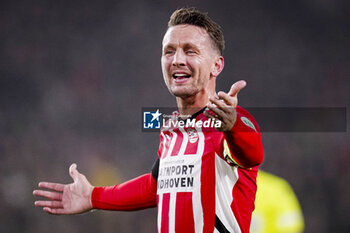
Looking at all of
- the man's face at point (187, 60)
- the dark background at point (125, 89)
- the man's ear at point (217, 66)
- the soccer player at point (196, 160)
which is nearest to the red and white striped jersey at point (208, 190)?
the soccer player at point (196, 160)

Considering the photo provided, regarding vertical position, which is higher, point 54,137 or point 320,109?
point 320,109

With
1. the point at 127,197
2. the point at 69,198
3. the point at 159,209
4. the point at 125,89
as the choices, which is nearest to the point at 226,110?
the point at 159,209

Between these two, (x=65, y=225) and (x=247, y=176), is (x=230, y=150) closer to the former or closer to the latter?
(x=247, y=176)

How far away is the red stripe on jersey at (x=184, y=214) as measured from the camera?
234 cm

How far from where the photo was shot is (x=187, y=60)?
2.55m

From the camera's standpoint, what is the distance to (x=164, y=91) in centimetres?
801

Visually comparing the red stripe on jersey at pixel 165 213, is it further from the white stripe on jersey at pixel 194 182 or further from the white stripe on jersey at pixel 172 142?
the white stripe on jersey at pixel 172 142

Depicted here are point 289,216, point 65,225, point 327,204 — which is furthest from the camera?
point 327,204

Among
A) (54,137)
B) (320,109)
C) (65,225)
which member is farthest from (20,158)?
(320,109)

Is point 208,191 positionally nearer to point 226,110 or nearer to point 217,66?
point 226,110

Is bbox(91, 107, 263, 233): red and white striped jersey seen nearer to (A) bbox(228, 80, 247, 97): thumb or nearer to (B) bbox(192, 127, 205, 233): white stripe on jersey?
(B) bbox(192, 127, 205, 233): white stripe on jersey

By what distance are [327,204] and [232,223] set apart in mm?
5378

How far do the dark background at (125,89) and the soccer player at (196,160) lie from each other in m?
4.20

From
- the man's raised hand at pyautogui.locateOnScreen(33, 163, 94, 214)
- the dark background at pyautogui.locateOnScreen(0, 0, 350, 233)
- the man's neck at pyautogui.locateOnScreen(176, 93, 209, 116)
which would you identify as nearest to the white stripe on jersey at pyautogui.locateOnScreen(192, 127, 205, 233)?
the man's neck at pyautogui.locateOnScreen(176, 93, 209, 116)
